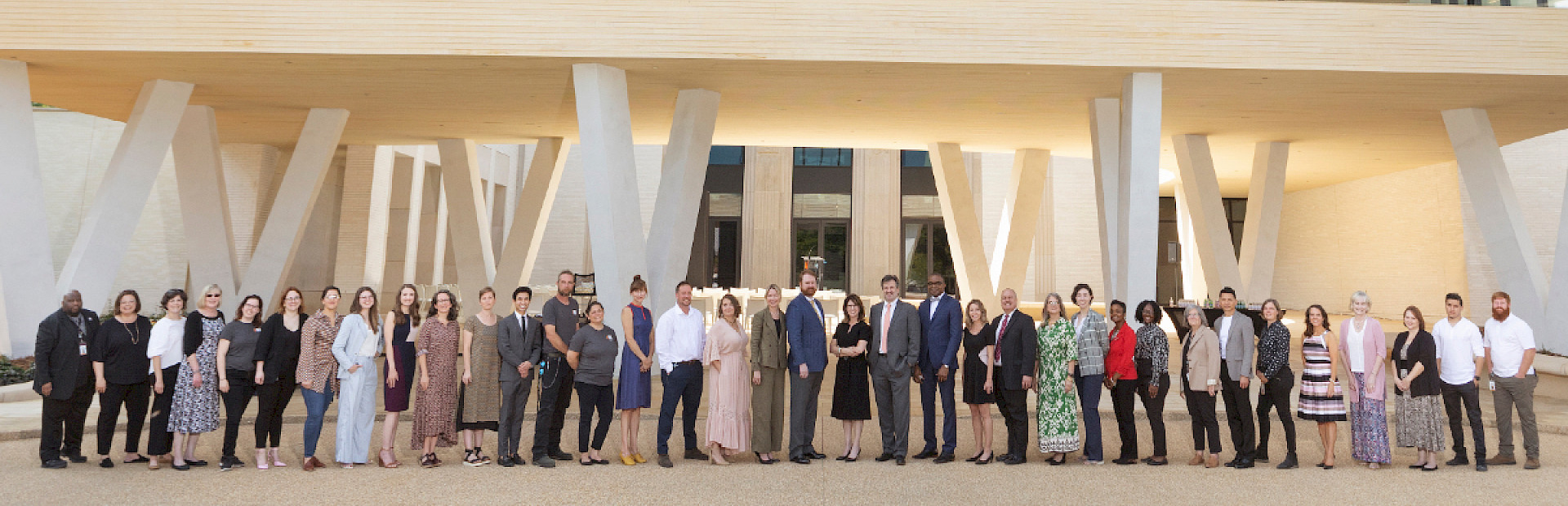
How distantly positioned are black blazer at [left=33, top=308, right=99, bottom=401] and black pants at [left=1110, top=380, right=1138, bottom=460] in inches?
270

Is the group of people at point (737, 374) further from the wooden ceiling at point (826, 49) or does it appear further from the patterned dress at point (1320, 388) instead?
the wooden ceiling at point (826, 49)

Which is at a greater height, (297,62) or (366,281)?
(297,62)

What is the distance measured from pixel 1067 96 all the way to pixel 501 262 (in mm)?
9863

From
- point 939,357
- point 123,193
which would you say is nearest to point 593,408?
point 939,357

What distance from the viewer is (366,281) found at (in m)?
17.8

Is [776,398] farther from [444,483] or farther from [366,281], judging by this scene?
[366,281]

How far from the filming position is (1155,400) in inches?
251

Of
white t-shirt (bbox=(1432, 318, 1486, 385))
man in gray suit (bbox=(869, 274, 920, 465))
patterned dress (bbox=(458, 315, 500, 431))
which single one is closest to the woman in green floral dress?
man in gray suit (bbox=(869, 274, 920, 465))

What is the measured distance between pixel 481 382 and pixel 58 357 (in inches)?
103

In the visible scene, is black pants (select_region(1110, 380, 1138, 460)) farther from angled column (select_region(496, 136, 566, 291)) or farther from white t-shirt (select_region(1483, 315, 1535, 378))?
angled column (select_region(496, 136, 566, 291))

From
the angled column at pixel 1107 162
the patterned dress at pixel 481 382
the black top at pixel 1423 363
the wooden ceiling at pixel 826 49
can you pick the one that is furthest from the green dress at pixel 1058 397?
the angled column at pixel 1107 162

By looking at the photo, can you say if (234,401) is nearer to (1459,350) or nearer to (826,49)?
(826,49)

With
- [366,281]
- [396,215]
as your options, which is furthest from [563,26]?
[396,215]

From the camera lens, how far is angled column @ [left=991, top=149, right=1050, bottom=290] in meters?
16.3
